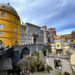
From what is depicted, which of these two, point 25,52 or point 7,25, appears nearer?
point 25,52

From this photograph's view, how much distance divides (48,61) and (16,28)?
16.0 metres

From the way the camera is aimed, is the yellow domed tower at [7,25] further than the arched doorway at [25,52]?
Yes

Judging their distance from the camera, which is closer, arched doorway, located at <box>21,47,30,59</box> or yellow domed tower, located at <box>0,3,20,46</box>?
arched doorway, located at <box>21,47,30,59</box>

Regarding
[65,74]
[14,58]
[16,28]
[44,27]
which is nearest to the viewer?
[14,58]

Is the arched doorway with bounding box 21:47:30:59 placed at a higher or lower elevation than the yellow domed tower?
lower

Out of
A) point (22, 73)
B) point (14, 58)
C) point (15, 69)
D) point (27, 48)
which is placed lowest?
point (22, 73)

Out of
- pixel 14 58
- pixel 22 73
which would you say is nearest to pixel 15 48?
pixel 14 58

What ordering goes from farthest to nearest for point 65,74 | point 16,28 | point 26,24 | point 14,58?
point 26,24
point 16,28
point 65,74
point 14,58

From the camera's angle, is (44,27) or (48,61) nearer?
(48,61)

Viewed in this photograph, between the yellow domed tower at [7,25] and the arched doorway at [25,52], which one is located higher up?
the yellow domed tower at [7,25]

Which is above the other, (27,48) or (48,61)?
(27,48)

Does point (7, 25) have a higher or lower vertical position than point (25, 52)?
higher

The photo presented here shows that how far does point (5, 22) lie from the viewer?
822 inches

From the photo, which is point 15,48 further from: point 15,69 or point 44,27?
point 44,27
